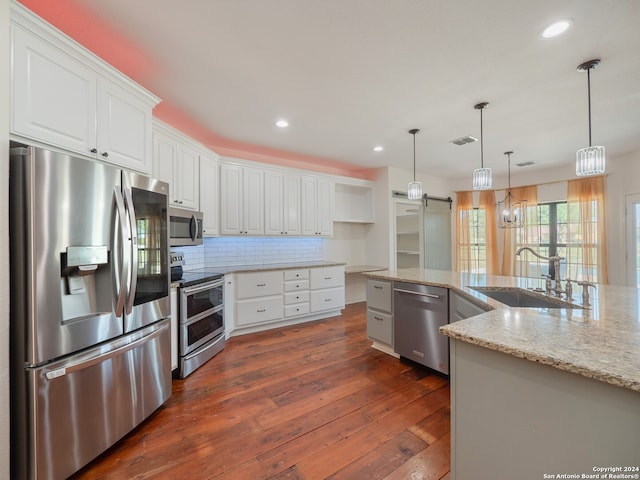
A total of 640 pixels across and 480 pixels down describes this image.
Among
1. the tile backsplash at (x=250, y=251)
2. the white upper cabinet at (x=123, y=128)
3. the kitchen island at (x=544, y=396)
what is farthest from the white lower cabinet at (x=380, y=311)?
the white upper cabinet at (x=123, y=128)

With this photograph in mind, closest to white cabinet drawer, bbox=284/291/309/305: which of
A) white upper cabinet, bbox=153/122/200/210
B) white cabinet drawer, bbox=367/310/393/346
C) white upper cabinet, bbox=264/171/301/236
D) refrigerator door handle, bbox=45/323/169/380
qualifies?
white upper cabinet, bbox=264/171/301/236

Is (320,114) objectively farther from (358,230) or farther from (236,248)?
(358,230)

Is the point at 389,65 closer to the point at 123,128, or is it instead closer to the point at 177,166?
the point at 123,128

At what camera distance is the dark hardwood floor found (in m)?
1.53

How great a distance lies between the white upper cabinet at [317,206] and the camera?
4.53 meters

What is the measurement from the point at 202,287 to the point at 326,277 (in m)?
2.08

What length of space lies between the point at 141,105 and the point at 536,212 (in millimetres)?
6558

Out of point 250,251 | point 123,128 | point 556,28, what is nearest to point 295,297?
point 250,251

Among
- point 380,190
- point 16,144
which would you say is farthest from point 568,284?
point 380,190

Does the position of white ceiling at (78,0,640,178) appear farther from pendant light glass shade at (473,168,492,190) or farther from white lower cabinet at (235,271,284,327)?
white lower cabinet at (235,271,284,327)

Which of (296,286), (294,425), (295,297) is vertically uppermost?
(296,286)

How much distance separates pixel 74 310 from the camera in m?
1.46

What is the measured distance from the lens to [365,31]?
69.3 inches

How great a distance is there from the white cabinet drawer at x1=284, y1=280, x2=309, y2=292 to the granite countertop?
8.93 feet
